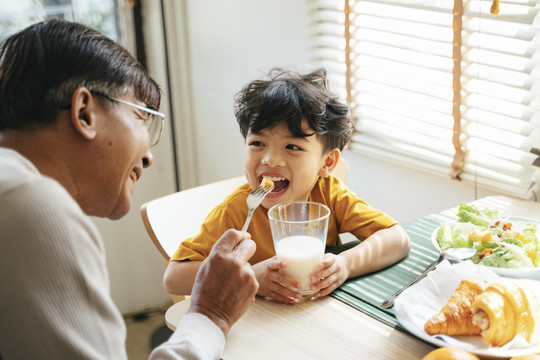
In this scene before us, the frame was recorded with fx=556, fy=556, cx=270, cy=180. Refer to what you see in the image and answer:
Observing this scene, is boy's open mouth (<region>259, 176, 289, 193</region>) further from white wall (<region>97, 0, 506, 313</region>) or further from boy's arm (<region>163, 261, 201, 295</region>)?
white wall (<region>97, 0, 506, 313</region>)

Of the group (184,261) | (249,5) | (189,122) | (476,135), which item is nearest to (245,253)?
(184,261)

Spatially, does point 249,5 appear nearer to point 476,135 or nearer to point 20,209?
point 476,135

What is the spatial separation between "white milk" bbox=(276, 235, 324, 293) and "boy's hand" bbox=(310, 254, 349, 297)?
0.04ft

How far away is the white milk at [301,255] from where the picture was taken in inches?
40.7

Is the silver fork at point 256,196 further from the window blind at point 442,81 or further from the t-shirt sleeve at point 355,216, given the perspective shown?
the window blind at point 442,81

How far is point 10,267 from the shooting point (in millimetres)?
631

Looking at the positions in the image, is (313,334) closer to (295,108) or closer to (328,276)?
(328,276)

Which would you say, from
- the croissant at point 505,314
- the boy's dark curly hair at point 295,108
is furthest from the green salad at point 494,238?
the boy's dark curly hair at point 295,108

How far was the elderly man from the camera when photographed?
63 cm

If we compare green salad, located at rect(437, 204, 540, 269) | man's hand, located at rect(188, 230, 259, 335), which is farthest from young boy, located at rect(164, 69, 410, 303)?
man's hand, located at rect(188, 230, 259, 335)

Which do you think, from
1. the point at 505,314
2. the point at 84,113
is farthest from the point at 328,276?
the point at 84,113

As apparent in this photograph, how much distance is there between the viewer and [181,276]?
3.75ft

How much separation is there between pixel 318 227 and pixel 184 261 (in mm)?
314

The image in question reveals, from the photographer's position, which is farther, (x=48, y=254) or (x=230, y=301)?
(x=230, y=301)
